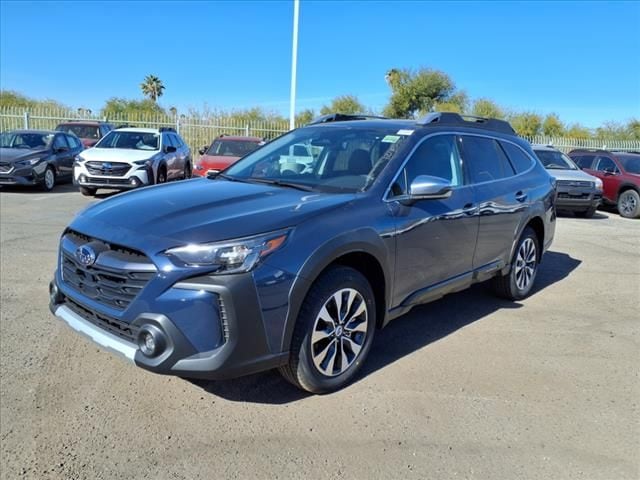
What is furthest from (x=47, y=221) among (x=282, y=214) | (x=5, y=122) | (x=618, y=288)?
(x=5, y=122)

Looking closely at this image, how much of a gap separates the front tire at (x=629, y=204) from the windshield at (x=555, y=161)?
5.27 feet

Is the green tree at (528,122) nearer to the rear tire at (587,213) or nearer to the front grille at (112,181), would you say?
the rear tire at (587,213)

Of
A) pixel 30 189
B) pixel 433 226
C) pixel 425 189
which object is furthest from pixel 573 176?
pixel 30 189

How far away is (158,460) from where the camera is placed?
9.05 ft

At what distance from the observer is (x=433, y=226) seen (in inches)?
159

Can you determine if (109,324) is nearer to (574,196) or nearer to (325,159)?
(325,159)

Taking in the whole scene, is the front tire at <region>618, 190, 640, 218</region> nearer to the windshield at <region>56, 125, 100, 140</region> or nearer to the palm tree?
the windshield at <region>56, 125, 100, 140</region>

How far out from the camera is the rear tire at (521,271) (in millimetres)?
5488

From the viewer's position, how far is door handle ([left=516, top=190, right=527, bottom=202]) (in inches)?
208

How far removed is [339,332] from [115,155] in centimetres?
1054

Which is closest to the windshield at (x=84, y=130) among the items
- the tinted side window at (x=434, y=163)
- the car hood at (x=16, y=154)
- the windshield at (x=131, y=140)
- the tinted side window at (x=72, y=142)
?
the tinted side window at (x=72, y=142)

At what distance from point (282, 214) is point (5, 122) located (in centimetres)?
2468

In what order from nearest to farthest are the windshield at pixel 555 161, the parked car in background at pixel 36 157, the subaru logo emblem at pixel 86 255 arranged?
the subaru logo emblem at pixel 86 255
the parked car in background at pixel 36 157
the windshield at pixel 555 161

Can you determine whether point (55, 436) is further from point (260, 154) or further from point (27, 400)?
point (260, 154)
